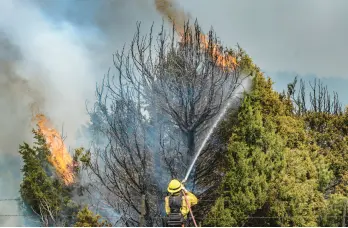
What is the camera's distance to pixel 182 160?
23531mm

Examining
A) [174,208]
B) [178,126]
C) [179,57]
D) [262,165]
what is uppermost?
[179,57]

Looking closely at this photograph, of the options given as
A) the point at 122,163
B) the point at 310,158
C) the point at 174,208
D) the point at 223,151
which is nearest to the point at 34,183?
the point at 122,163

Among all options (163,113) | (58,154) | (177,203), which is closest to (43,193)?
(58,154)

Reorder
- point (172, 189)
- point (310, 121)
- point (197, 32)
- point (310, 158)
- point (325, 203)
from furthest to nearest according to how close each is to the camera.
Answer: point (310, 121) → point (310, 158) → point (197, 32) → point (325, 203) → point (172, 189)

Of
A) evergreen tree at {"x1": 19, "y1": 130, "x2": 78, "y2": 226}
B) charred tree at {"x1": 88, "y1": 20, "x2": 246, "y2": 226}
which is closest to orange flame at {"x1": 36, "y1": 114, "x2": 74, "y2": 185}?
evergreen tree at {"x1": 19, "y1": 130, "x2": 78, "y2": 226}

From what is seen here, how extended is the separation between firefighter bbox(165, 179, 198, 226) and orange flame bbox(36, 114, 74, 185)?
26712 millimetres

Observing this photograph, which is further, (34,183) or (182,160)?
(34,183)

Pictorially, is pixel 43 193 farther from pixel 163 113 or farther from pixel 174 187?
pixel 174 187

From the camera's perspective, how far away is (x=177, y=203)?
1141 centimetres

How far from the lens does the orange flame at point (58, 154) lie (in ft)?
124

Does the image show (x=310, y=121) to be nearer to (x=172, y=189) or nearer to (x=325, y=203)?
(x=325, y=203)

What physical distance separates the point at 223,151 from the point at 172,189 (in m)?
13.0

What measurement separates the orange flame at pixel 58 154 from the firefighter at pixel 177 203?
26712 mm

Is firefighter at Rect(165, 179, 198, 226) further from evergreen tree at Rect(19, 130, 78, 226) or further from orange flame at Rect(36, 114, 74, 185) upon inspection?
orange flame at Rect(36, 114, 74, 185)
